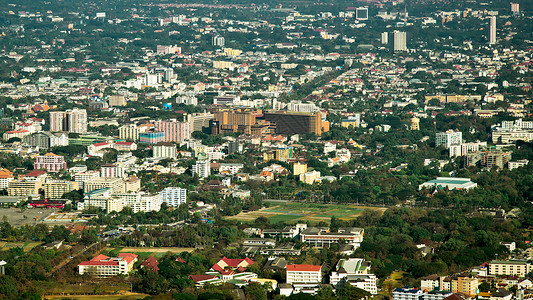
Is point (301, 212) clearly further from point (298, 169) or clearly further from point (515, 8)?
point (515, 8)

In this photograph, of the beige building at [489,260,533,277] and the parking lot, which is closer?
the beige building at [489,260,533,277]

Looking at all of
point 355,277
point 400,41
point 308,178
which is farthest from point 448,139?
point 400,41

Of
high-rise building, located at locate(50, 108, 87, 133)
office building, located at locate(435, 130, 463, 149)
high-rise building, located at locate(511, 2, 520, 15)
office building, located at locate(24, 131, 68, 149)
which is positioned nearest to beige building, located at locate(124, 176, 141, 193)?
office building, located at locate(24, 131, 68, 149)

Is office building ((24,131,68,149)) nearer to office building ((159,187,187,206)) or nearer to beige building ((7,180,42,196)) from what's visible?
beige building ((7,180,42,196))

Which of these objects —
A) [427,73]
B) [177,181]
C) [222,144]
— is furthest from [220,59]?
[177,181]

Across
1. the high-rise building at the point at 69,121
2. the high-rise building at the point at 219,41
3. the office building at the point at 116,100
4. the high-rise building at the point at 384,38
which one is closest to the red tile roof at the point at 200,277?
the high-rise building at the point at 69,121
